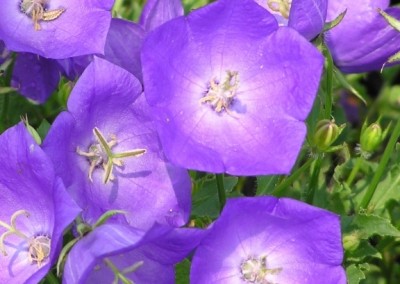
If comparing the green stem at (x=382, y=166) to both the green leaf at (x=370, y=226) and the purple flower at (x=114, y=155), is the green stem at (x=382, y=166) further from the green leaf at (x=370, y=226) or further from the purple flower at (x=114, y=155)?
the purple flower at (x=114, y=155)

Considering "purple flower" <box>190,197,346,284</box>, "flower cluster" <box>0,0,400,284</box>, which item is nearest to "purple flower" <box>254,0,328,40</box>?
"flower cluster" <box>0,0,400,284</box>

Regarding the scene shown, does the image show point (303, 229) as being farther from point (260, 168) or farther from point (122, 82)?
point (122, 82)

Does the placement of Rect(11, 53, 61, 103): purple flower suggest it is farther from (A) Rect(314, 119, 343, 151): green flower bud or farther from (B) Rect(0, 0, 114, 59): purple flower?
(A) Rect(314, 119, 343, 151): green flower bud

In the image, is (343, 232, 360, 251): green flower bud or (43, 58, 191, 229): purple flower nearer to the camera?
(43, 58, 191, 229): purple flower

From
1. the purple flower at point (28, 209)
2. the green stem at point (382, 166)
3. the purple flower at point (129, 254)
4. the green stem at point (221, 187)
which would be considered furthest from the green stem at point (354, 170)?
the purple flower at point (28, 209)

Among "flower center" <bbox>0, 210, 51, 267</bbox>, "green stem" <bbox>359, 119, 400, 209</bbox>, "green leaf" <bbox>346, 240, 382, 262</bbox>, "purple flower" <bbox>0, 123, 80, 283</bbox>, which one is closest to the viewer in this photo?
"purple flower" <bbox>0, 123, 80, 283</bbox>

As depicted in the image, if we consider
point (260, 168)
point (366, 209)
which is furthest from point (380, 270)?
point (260, 168)
